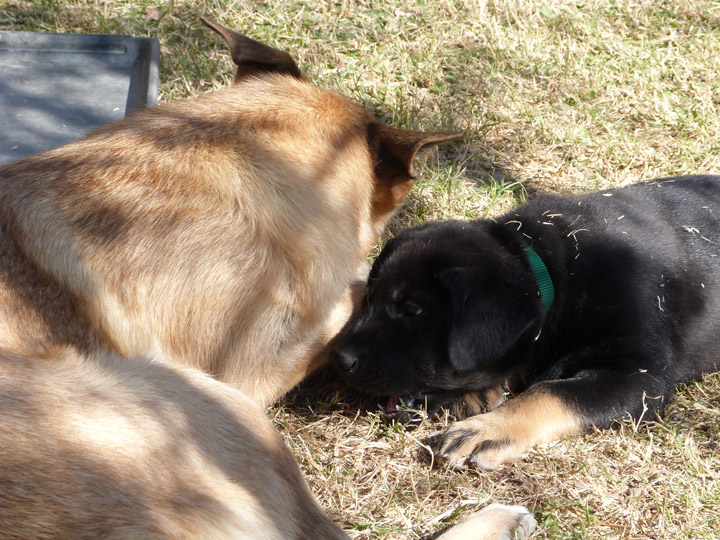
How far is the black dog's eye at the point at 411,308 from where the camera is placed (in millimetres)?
3285

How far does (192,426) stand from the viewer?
7.29 ft

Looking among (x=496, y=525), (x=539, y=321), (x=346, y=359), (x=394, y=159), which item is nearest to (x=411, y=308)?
(x=346, y=359)

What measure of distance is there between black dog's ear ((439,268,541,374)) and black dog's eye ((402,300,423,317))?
25 centimetres

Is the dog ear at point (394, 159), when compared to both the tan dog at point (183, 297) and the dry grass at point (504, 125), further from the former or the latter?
the dry grass at point (504, 125)

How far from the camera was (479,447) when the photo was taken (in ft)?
9.73

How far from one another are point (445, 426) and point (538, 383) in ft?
1.50

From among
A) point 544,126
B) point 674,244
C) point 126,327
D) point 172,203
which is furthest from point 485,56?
point 126,327

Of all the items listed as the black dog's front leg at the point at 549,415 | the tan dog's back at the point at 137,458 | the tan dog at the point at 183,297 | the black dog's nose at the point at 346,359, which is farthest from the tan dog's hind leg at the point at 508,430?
the tan dog's back at the point at 137,458

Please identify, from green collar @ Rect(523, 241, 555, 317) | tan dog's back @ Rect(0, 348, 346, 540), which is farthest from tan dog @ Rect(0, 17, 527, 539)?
green collar @ Rect(523, 241, 555, 317)

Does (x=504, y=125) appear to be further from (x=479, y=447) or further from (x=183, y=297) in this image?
(x=183, y=297)

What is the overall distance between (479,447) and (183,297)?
133 cm

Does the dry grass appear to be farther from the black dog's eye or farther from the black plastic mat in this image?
the black dog's eye

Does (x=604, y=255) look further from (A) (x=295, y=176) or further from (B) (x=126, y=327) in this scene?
(B) (x=126, y=327)

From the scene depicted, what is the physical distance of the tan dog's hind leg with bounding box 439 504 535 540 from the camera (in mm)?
2590
